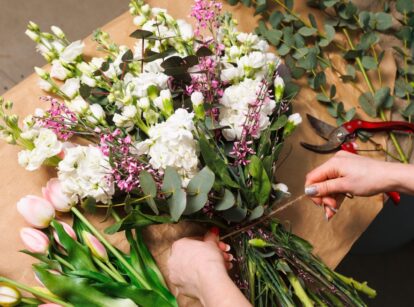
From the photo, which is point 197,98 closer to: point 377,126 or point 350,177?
point 350,177

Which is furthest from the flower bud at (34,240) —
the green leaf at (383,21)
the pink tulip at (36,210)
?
the green leaf at (383,21)

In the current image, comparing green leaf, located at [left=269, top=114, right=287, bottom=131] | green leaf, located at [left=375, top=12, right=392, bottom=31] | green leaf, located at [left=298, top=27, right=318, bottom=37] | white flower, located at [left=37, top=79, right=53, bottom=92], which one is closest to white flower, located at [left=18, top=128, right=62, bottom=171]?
white flower, located at [left=37, top=79, right=53, bottom=92]

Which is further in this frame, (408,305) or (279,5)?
(408,305)

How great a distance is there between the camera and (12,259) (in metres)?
0.75

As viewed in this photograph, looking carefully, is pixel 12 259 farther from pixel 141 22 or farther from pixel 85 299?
pixel 141 22

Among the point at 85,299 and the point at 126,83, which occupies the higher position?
the point at 126,83

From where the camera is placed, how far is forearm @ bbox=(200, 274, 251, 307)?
0.63m

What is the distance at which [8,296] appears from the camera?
707 millimetres

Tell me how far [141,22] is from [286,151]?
384 millimetres

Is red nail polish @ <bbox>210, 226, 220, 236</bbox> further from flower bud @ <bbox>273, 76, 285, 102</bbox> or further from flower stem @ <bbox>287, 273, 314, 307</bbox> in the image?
flower bud @ <bbox>273, 76, 285, 102</bbox>

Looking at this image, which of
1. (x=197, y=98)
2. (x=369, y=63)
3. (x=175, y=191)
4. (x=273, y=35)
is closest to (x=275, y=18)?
(x=273, y=35)

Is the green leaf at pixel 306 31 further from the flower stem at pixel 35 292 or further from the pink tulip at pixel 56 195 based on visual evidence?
the flower stem at pixel 35 292

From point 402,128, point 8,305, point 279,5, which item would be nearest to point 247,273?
point 8,305

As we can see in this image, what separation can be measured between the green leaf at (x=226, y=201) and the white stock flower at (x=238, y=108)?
0.31 ft
